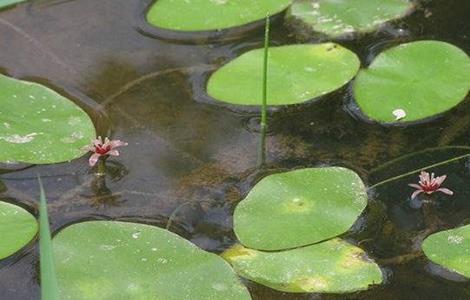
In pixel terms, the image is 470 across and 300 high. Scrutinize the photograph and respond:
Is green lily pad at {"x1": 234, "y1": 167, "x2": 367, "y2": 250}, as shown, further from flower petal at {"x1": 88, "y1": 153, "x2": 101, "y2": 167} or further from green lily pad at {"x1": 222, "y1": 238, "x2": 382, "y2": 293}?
flower petal at {"x1": 88, "y1": 153, "x2": 101, "y2": 167}

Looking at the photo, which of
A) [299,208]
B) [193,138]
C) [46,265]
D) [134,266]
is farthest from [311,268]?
[46,265]

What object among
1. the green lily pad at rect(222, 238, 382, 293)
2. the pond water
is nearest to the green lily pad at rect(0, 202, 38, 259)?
the pond water

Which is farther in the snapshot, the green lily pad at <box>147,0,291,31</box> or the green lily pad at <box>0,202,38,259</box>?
the green lily pad at <box>147,0,291,31</box>

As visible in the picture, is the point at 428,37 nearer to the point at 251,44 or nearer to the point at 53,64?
the point at 251,44

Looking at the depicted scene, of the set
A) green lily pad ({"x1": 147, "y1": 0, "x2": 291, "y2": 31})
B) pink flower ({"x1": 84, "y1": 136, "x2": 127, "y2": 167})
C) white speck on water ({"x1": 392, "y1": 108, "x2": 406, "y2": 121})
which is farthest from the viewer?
green lily pad ({"x1": 147, "y1": 0, "x2": 291, "y2": 31})

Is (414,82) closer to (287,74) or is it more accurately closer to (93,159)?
(287,74)
